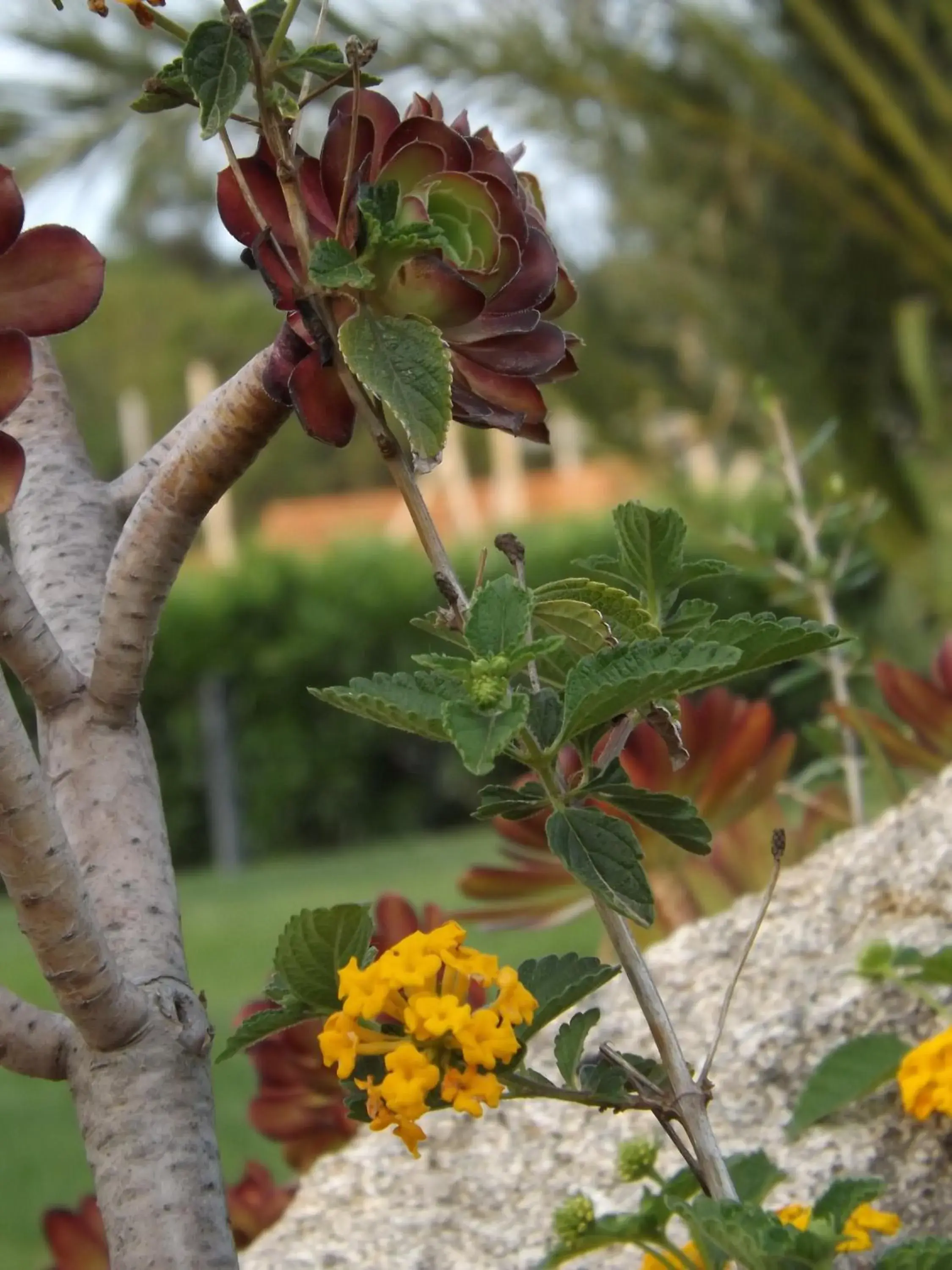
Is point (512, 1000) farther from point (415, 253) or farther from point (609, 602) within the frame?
point (415, 253)

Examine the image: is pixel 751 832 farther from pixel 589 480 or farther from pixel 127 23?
pixel 589 480

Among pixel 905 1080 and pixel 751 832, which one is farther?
pixel 751 832

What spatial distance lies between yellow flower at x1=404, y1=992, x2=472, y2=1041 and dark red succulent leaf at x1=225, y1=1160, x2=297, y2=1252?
72cm

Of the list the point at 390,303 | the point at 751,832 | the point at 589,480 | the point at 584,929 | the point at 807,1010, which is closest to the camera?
the point at 390,303

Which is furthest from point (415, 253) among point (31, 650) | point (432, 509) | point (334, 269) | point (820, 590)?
point (432, 509)

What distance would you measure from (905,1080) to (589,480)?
64.9 feet

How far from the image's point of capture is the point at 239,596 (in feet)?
28.1

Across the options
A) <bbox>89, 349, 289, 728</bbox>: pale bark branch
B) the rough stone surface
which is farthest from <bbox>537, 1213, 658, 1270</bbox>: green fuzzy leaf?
<bbox>89, 349, 289, 728</bbox>: pale bark branch

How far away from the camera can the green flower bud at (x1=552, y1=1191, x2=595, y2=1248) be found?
722 mm

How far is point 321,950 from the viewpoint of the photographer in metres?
0.63

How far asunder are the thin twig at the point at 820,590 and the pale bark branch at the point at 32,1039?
0.98m

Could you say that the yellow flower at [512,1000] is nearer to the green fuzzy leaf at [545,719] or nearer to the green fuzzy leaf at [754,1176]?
the green fuzzy leaf at [545,719]

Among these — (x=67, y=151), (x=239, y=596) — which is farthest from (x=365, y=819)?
(x=67, y=151)

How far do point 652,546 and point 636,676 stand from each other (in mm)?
125
